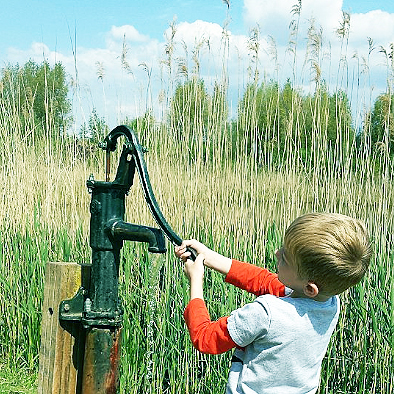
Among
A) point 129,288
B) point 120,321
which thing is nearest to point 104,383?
point 120,321

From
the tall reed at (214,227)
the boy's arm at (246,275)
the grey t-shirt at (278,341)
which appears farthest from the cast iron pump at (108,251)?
the tall reed at (214,227)

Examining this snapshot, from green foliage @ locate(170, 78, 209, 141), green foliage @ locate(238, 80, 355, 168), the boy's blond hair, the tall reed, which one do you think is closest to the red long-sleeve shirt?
the boy's blond hair

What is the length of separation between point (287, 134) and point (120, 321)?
1.99 meters

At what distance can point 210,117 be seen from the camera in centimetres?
343

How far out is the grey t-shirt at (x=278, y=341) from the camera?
4.90 ft

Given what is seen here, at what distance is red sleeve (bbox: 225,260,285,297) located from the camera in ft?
6.01

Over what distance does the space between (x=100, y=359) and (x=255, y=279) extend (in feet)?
1.80

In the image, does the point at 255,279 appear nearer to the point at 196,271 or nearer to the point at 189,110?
the point at 196,271

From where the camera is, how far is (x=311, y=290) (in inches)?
59.9

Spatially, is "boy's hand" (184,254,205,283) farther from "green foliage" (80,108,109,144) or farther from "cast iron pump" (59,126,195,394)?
"green foliage" (80,108,109,144)

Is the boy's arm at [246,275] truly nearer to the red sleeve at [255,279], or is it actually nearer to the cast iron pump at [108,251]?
the red sleeve at [255,279]

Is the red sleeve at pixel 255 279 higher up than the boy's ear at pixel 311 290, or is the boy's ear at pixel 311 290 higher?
the boy's ear at pixel 311 290

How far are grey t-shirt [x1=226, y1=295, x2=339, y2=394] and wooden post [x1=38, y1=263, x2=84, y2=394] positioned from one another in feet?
1.31

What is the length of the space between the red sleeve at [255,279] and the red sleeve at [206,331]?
0.87 feet
